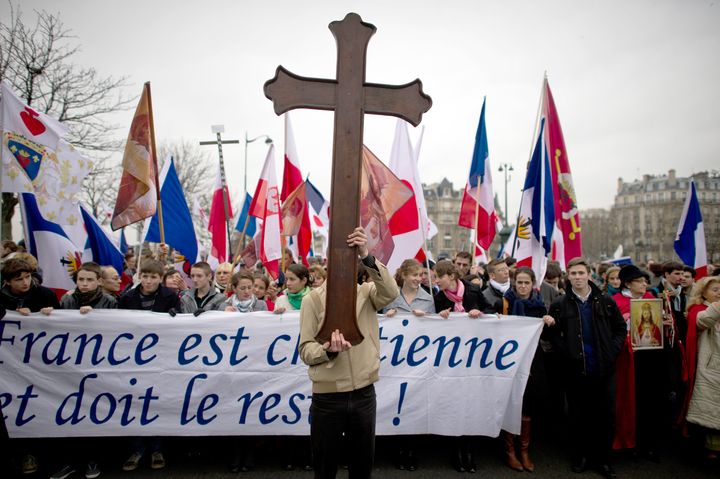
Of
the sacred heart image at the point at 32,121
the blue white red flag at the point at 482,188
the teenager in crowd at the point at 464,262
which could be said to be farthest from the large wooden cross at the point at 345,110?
the teenager in crowd at the point at 464,262

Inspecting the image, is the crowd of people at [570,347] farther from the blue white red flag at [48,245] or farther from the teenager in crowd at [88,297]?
the blue white red flag at [48,245]

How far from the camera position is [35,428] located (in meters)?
4.19

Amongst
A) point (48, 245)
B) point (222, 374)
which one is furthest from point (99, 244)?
point (222, 374)

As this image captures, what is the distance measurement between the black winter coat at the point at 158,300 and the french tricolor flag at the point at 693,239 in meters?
9.30

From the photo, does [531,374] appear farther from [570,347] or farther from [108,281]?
[108,281]

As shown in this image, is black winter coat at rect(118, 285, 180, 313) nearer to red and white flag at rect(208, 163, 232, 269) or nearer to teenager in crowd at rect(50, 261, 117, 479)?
teenager in crowd at rect(50, 261, 117, 479)

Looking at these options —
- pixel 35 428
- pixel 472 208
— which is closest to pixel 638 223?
pixel 472 208

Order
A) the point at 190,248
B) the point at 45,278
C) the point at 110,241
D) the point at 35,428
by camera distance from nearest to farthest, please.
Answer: the point at 35,428, the point at 45,278, the point at 110,241, the point at 190,248

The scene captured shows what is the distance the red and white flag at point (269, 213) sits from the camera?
6.96 m

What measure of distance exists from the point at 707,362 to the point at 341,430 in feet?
14.0

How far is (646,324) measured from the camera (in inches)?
180

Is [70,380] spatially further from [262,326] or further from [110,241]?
[110,241]

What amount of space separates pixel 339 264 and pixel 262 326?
7.66 ft

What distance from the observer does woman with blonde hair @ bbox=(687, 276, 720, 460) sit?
4.48 m
